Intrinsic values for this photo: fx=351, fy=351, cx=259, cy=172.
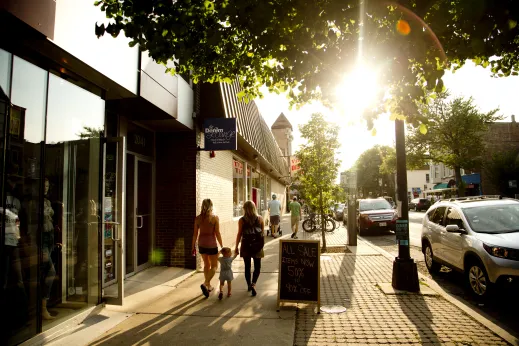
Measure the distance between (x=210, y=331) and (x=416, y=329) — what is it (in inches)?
107

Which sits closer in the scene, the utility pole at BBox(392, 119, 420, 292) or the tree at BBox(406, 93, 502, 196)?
the utility pole at BBox(392, 119, 420, 292)

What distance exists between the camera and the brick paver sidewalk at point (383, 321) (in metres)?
4.31

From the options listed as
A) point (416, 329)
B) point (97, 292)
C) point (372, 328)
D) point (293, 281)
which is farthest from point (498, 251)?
point (97, 292)

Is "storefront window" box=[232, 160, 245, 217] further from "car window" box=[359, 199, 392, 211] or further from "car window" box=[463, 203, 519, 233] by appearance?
"car window" box=[463, 203, 519, 233]

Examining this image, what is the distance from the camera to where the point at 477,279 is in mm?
5906

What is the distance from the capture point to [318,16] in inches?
180

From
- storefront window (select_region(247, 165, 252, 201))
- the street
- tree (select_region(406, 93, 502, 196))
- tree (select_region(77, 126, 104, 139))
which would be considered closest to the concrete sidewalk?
the street

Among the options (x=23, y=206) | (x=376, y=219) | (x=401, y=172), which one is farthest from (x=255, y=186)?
(x=23, y=206)

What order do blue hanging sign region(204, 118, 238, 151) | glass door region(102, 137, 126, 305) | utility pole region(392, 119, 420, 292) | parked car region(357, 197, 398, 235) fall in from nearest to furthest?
glass door region(102, 137, 126, 305) < utility pole region(392, 119, 420, 292) < blue hanging sign region(204, 118, 238, 151) < parked car region(357, 197, 398, 235)

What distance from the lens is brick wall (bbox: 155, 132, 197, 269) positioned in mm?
8352

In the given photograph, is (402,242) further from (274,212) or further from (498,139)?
(498,139)

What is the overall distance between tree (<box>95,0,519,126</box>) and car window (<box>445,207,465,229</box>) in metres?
2.86

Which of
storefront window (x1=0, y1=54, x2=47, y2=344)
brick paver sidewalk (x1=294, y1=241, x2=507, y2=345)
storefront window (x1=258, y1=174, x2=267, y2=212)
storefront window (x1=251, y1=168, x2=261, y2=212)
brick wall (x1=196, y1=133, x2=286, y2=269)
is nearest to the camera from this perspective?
storefront window (x1=0, y1=54, x2=47, y2=344)

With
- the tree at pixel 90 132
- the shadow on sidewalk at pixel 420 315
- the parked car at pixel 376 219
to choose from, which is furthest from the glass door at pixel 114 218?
the parked car at pixel 376 219
